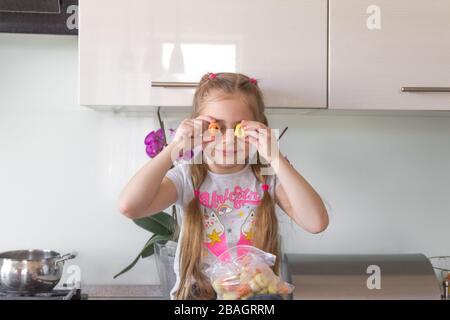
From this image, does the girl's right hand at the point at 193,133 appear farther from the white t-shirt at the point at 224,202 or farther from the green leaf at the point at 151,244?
the green leaf at the point at 151,244

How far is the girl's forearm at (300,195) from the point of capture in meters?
1.22

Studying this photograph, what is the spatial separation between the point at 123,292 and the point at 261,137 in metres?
→ 0.64

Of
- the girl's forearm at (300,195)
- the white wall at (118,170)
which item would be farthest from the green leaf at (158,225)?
the girl's forearm at (300,195)

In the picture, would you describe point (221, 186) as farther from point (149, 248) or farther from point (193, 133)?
point (149, 248)

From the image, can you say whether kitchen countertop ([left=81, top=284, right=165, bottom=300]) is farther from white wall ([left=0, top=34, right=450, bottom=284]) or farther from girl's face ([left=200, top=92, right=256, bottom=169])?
girl's face ([left=200, top=92, right=256, bottom=169])

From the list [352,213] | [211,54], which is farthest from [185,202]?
[352,213]

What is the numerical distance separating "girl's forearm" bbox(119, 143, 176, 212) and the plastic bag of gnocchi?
0.19 metres

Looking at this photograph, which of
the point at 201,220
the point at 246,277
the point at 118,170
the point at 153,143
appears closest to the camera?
the point at 246,277

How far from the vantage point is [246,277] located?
3.52 feet

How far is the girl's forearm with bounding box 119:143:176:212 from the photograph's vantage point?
1206 mm

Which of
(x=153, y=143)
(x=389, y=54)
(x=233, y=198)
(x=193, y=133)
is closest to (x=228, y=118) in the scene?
(x=193, y=133)

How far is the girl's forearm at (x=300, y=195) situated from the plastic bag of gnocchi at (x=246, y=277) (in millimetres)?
114

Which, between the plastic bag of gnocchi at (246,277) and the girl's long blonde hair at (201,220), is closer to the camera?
the plastic bag of gnocchi at (246,277)

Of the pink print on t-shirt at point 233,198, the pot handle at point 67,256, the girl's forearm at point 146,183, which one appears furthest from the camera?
the pot handle at point 67,256
